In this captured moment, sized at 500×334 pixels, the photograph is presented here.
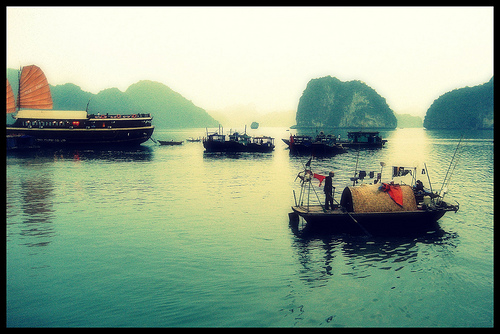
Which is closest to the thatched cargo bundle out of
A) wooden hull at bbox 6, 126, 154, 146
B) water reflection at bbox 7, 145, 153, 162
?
water reflection at bbox 7, 145, 153, 162

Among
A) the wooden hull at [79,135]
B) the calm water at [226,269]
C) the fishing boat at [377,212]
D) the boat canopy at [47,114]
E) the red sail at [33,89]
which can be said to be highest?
the red sail at [33,89]

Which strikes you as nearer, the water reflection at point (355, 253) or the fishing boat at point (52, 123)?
the water reflection at point (355, 253)

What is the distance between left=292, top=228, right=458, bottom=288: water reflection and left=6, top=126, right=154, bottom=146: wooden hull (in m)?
78.6

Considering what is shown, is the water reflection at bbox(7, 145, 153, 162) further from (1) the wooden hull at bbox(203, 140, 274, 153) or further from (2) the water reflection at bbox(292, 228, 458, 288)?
(2) the water reflection at bbox(292, 228, 458, 288)

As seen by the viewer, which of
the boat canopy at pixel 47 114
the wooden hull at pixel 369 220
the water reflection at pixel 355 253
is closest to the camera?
the water reflection at pixel 355 253

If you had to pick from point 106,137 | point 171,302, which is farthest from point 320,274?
point 106,137

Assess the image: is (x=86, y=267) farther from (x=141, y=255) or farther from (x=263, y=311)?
(x=263, y=311)

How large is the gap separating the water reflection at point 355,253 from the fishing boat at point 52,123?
78.8m

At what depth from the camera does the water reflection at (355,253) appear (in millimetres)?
14364

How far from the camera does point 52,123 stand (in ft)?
277

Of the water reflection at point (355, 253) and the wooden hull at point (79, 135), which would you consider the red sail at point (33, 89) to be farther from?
the water reflection at point (355, 253)

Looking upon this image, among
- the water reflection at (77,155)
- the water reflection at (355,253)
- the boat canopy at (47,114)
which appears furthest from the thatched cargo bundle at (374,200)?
the boat canopy at (47,114)

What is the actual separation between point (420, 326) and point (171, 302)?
25.6 feet

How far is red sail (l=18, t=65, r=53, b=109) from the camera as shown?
8450 centimetres
